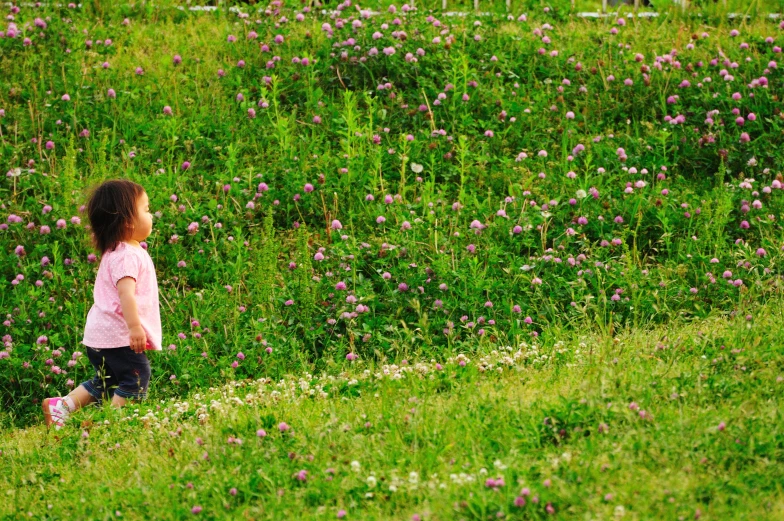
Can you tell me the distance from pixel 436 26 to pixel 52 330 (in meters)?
3.80

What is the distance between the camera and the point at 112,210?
5.01 metres

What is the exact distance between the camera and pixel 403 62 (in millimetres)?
7531

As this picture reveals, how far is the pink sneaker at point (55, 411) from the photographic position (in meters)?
4.86

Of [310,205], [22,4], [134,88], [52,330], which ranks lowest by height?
[52,330]

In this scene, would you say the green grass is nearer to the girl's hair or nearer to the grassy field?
the grassy field

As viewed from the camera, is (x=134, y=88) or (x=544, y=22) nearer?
(x=134, y=88)

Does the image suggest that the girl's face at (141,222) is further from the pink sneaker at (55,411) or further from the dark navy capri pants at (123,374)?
the pink sneaker at (55,411)

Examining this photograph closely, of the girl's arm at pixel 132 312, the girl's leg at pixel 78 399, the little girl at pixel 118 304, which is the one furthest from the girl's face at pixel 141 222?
the girl's leg at pixel 78 399

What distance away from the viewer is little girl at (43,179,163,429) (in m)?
4.94

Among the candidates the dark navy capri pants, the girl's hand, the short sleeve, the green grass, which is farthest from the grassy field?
the short sleeve

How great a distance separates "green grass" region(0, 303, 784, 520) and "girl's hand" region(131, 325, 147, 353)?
296 mm

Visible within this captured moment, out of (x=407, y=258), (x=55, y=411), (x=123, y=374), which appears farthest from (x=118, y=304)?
(x=407, y=258)

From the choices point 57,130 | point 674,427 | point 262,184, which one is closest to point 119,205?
point 262,184

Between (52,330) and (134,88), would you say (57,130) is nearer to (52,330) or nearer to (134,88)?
(134,88)
